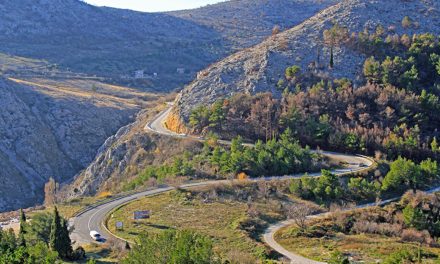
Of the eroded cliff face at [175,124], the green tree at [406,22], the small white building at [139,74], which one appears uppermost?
the green tree at [406,22]

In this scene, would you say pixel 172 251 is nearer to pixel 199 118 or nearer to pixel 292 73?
pixel 199 118

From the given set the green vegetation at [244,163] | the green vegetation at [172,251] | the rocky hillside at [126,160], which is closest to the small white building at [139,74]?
the rocky hillside at [126,160]

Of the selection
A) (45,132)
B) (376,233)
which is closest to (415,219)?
(376,233)

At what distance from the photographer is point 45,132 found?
85.8 meters

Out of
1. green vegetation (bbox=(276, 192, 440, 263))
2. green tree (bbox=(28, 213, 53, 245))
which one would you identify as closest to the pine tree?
green tree (bbox=(28, 213, 53, 245))

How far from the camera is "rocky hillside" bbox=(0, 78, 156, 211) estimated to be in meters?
74.7

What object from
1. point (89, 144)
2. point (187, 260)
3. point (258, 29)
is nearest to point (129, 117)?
point (89, 144)

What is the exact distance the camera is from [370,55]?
7331 centimetres

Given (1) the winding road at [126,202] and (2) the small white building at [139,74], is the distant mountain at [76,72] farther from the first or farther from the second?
(1) the winding road at [126,202]

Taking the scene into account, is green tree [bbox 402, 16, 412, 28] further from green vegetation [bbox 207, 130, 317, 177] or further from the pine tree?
the pine tree

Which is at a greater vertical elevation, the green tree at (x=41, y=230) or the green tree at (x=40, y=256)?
the green tree at (x=40, y=256)

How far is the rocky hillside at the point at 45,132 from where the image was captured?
74.7 metres

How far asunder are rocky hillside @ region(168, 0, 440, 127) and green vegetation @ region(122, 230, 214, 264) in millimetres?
44343

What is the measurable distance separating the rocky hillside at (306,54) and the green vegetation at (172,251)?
44343mm
